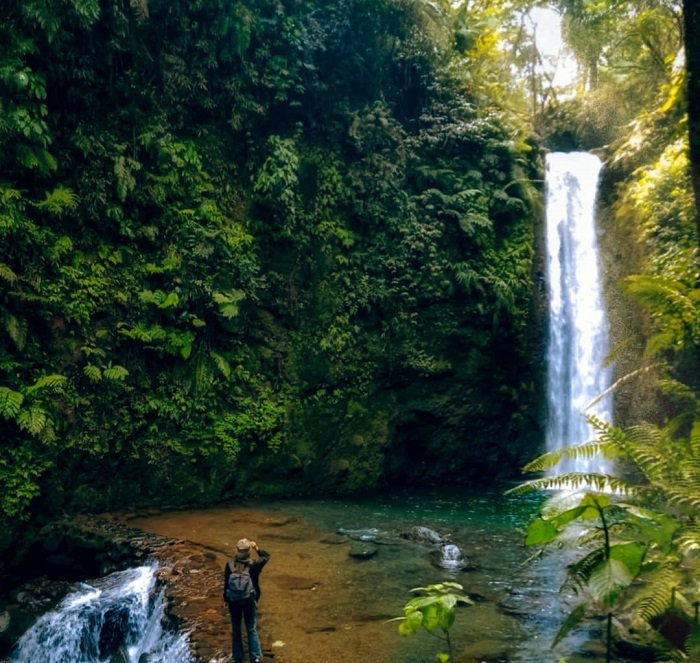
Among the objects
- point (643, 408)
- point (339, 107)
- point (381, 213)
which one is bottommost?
point (643, 408)

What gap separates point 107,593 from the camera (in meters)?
6.79

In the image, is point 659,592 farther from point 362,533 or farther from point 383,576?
point 362,533

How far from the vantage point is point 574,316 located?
14.5m

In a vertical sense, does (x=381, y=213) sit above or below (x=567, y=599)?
above

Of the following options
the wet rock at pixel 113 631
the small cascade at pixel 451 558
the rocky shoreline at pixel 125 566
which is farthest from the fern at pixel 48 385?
the small cascade at pixel 451 558

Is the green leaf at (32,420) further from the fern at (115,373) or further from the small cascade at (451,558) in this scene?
the small cascade at (451,558)

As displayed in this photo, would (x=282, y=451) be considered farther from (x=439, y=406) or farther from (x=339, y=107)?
(x=339, y=107)

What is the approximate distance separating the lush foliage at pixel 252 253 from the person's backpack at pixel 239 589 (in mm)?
4833

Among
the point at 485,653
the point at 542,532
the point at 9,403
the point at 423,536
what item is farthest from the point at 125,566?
the point at 542,532

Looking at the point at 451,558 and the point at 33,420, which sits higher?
the point at 33,420

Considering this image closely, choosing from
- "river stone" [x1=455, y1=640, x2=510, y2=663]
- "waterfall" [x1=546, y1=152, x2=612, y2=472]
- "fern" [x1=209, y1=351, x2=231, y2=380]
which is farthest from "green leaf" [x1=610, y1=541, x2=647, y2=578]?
"waterfall" [x1=546, y1=152, x2=612, y2=472]

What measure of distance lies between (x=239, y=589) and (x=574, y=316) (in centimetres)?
1197

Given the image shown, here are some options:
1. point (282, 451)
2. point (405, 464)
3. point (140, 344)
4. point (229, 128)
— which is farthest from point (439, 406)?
point (229, 128)

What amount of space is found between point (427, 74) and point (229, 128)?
5476mm
